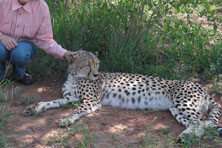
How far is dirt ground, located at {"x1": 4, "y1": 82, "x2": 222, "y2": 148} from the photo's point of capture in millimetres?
2924

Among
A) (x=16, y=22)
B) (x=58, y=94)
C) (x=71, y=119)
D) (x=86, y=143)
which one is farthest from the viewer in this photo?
(x=58, y=94)

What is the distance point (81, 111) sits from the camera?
3605mm

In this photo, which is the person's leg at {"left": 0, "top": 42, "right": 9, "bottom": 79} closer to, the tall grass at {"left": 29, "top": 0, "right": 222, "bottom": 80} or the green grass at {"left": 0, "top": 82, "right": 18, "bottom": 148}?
the green grass at {"left": 0, "top": 82, "right": 18, "bottom": 148}

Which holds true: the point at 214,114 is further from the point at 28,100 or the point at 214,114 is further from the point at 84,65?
the point at 28,100

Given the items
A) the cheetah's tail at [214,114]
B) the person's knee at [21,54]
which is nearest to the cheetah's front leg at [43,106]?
the person's knee at [21,54]

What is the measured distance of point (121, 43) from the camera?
4.66 metres

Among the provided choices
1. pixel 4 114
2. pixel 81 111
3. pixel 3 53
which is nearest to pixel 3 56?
pixel 3 53

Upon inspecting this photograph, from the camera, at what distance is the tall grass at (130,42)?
455 cm

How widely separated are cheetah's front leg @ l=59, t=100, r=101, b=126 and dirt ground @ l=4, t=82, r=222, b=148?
0.18 feet

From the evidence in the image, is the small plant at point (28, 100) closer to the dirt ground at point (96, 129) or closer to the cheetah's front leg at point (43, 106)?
the dirt ground at point (96, 129)

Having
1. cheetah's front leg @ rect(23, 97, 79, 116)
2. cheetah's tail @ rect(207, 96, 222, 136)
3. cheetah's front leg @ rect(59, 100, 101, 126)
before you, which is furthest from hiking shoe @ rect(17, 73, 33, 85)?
cheetah's tail @ rect(207, 96, 222, 136)

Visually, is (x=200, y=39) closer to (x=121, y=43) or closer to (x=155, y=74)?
(x=155, y=74)

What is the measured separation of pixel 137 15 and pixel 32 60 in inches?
65.0

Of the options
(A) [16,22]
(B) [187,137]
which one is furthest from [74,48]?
(B) [187,137]
